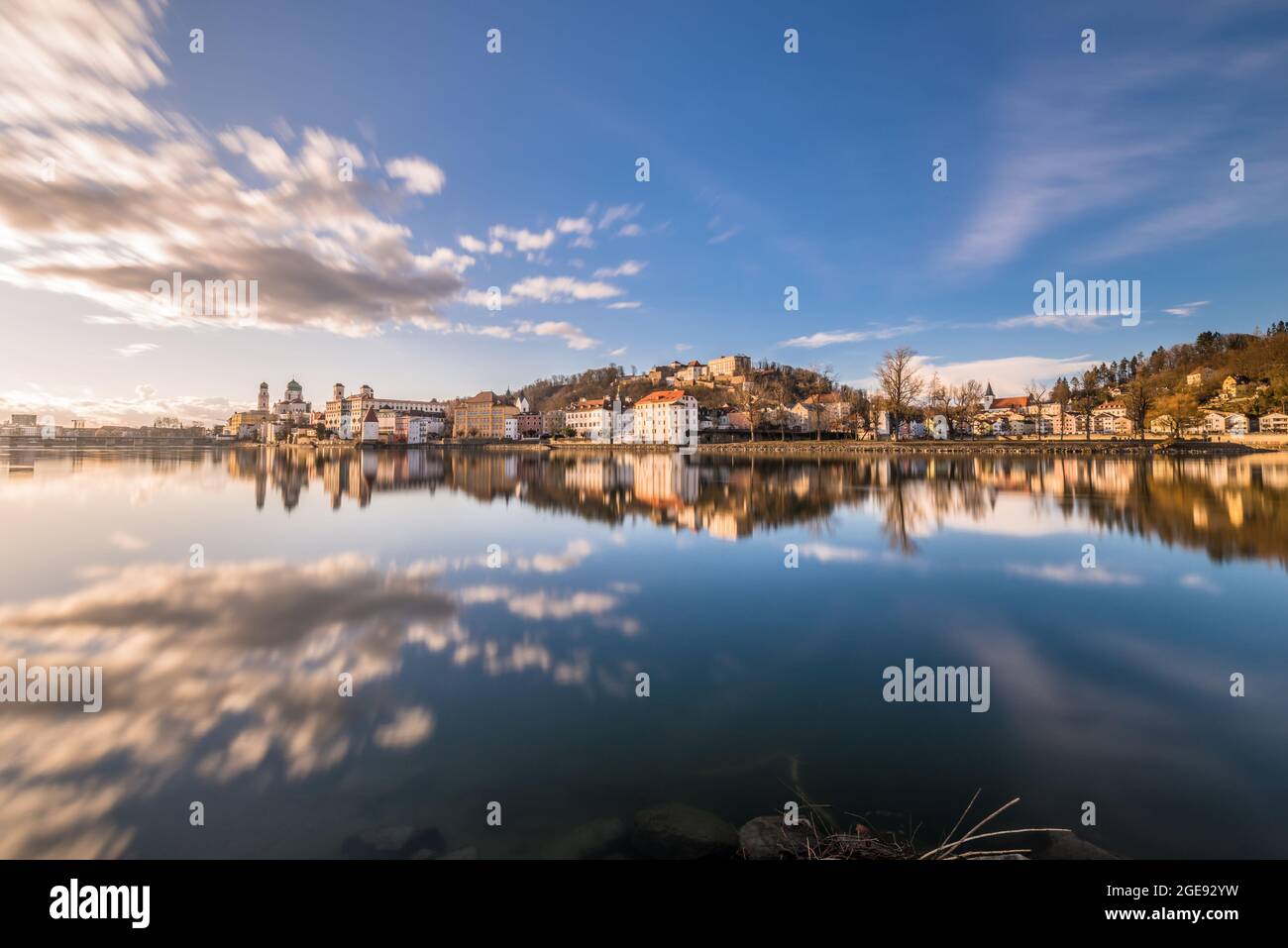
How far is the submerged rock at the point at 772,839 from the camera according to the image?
354cm

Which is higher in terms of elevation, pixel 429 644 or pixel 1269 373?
pixel 1269 373

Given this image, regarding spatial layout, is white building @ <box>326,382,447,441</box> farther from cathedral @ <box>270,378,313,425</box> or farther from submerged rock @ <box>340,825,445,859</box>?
submerged rock @ <box>340,825,445,859</box>

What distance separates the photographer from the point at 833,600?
9.63 m

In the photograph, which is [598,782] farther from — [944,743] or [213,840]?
[944,743]

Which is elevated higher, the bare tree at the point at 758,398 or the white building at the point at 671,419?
the bare tree at the point at 758,398

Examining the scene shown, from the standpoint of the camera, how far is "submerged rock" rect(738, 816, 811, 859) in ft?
11.6

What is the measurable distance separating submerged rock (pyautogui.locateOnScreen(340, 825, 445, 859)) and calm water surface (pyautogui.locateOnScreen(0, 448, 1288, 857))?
114 millimetres

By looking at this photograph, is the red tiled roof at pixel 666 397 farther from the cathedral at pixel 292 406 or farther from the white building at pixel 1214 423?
the cathedral at pixel 292 406

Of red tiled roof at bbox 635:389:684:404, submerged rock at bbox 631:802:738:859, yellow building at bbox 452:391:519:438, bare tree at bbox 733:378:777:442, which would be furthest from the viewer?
yellow building at bbox 452:391:519:438

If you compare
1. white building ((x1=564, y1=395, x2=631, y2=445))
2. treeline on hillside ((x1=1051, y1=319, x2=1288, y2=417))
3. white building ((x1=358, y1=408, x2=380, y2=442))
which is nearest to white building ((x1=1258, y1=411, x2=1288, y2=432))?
treeline on hillside ((x1=1051, y1=319, x2=1288, y2=417))

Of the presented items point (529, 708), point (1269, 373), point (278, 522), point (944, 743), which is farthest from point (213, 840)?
point (1269, 373)

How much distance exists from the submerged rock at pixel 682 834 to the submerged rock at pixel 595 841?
103 millimetres

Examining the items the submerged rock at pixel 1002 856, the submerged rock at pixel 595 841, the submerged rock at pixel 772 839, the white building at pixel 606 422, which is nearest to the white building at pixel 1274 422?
the white building at pixel 606 422
